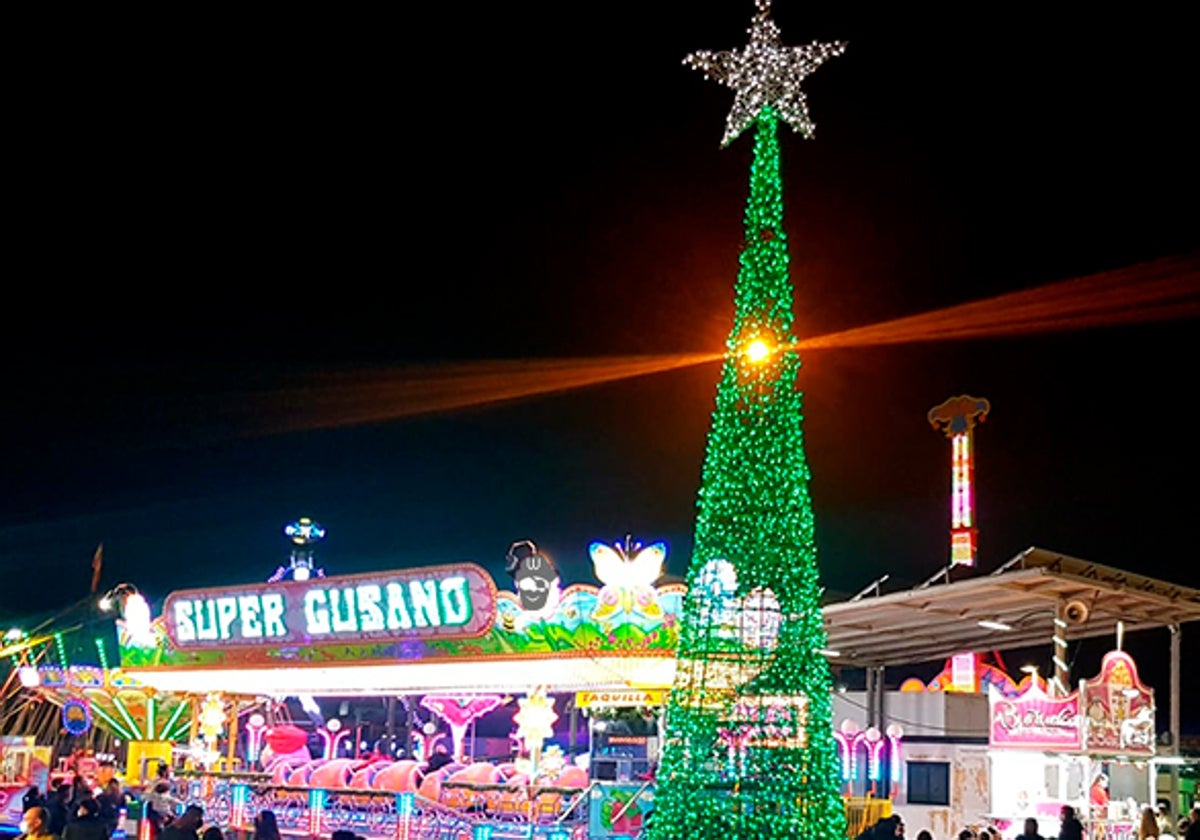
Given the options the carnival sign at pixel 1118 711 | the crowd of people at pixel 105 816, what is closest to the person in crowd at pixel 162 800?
the crowd of people at pixel 105 816

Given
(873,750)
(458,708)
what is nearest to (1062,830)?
(873,750)

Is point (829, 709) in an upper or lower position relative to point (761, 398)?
lower

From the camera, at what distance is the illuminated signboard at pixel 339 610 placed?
67.1 feet

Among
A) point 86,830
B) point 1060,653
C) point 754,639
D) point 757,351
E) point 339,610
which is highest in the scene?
point 757,351

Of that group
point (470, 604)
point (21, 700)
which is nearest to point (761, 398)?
point (470, 604)

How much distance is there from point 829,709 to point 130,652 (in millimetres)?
19020

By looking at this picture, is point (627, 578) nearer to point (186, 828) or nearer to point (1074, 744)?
point (1074, 744)

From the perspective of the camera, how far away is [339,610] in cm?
2230

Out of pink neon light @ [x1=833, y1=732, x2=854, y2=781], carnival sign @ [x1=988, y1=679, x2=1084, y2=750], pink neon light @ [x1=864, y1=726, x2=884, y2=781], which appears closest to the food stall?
carnival sign @ [x1=988, y1=679, x2=1084, y2=750]

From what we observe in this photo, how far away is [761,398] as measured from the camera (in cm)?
1173

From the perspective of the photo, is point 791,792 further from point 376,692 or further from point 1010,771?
point 376,692

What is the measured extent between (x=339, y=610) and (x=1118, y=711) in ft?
39.1

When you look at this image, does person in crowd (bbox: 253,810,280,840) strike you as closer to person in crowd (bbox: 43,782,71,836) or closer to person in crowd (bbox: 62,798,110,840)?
person in crowd (bbox: 62,798,110,840)

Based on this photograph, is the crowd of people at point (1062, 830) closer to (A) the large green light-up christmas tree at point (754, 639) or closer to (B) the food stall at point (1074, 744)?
(A) the large green light-up christmas tree at point (754, 639)
